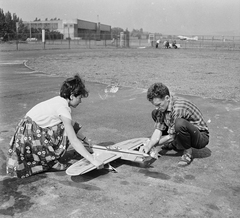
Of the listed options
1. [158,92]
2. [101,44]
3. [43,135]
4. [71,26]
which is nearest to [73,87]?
[43,135]

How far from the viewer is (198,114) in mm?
4219

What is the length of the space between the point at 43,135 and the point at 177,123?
5.37ft

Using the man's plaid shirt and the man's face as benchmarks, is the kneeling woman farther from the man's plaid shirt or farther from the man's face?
the man's plaid shirt

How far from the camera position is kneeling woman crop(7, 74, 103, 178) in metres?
3.64

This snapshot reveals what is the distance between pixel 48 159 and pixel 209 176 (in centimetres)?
192

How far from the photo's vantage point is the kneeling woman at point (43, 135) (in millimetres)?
3637

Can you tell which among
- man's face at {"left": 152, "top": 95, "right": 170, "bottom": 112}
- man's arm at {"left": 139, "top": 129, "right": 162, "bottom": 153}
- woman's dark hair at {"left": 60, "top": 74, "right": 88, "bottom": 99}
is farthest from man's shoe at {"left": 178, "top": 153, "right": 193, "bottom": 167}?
woman's dark hair at {"left": 60, "top": 74, "right": 88, "bottom": 99}

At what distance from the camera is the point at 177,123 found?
13.2 ft

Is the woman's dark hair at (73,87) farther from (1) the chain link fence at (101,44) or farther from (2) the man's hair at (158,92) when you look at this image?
(1) the chain link fence at (101,44)

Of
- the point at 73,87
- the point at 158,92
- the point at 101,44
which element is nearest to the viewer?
the point at 73,87

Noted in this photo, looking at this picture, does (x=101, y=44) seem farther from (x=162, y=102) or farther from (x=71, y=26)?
(x=162, y=102)

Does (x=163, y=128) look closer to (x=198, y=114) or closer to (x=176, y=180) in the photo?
(x=198, y=114)

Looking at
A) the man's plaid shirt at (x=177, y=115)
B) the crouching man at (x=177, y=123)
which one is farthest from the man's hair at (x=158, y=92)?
the man's plaid shirt at (x=177, y=115)

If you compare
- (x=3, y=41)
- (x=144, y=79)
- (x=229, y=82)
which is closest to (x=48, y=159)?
(x=144, y=79)
